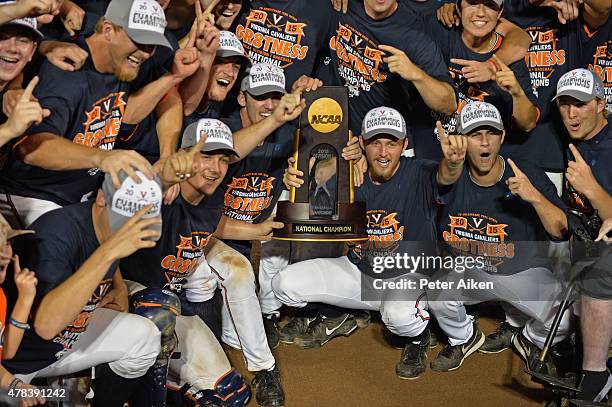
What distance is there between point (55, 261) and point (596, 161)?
3.53 meters

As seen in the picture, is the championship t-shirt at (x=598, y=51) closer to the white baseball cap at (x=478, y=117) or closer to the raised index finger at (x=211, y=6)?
the white baseball cap at (x=478, y=117)

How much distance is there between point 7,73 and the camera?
5.20 meters

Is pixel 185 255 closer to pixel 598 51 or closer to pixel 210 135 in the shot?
pixel 210 135

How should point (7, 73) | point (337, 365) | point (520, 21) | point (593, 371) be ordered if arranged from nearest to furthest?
point (7, 73) → point (593, 371) → point (337, 365) → point (520, 21)

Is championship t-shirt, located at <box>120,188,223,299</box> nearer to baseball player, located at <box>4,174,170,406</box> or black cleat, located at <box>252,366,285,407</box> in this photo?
baseball player, located at <box>4,174,170,406</box>

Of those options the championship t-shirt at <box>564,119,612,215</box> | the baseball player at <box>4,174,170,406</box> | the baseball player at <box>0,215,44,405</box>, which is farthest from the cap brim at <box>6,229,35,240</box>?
the championship t-shirt at <box>564,119,612,215</box>

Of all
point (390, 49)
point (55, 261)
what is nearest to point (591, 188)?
point (390, 49)

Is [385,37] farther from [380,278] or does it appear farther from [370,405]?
[370,405]

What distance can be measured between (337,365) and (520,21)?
9.14ft

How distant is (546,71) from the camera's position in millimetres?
7316

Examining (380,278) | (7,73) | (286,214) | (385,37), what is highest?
(385,37)

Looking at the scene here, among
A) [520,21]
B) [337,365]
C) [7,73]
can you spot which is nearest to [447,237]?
[337,365]

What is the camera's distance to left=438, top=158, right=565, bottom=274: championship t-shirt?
677cm

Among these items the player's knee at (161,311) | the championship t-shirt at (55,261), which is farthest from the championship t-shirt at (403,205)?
the championship t-shirt at (55,261)
